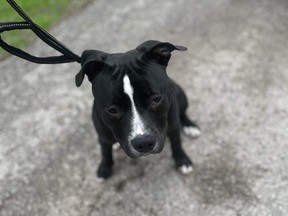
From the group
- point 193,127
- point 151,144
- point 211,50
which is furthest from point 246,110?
point 151,144

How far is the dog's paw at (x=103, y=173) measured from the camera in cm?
370

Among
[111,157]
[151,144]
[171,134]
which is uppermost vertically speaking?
[151,144]

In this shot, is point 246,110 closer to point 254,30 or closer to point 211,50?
point 211,50

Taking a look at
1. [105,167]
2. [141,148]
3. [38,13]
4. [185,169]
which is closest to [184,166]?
[185,169]

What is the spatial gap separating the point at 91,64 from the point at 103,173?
135 cm

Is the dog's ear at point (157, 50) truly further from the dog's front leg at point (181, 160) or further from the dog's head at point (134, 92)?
the dog's front leg at point (181, 160)

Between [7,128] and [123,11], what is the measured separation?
8.12 ft

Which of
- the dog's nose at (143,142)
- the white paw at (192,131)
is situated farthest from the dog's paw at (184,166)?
the dog's nose at (143,142)

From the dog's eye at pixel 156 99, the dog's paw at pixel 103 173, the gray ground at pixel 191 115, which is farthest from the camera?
the dog's paw at pixel 103 173

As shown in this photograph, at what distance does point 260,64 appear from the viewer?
470 centimetres

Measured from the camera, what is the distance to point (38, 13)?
19.1 ft

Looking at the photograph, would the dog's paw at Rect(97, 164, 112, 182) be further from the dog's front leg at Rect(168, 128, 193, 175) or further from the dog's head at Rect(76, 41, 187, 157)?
the dog's head at Rect(76, 41, 187, 157)

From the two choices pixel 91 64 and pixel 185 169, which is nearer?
Answer: pixel 91 64

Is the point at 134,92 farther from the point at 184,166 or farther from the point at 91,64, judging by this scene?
the point at 184,166
